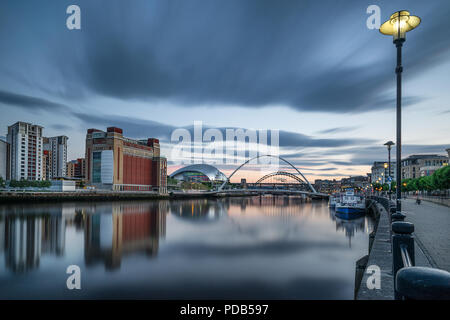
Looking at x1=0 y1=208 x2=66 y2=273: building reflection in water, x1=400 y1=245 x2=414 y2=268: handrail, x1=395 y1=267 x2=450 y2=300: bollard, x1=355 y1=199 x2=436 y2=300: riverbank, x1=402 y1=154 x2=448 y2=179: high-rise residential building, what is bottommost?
x1=0 y1=208 x2=66 y2=273: building reflection in water

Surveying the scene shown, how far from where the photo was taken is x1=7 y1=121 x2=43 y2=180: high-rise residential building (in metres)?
123

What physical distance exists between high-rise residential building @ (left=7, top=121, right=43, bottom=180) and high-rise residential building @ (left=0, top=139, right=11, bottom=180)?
1995 mm

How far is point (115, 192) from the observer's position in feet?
338

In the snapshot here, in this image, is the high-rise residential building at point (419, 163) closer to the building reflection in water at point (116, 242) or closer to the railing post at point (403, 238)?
the building reflection in water at point (116, 242)

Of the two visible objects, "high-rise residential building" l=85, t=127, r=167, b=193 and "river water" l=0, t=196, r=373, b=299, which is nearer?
"river water" l=0, t=196, r=373, b=299

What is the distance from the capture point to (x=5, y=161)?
124438 mm

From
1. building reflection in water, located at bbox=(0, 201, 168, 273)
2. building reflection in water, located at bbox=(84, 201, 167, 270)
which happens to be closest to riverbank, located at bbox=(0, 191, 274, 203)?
building reflection in water, located at bbox=(0, 201, 168, 273)

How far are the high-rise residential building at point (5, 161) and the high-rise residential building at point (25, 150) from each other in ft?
6.54

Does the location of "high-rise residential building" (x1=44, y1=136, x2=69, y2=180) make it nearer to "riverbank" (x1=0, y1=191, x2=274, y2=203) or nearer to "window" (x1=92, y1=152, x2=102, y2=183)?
"window" (x1=92, y1=152, x2=102, y2=183)

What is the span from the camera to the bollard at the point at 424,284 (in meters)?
2.28
